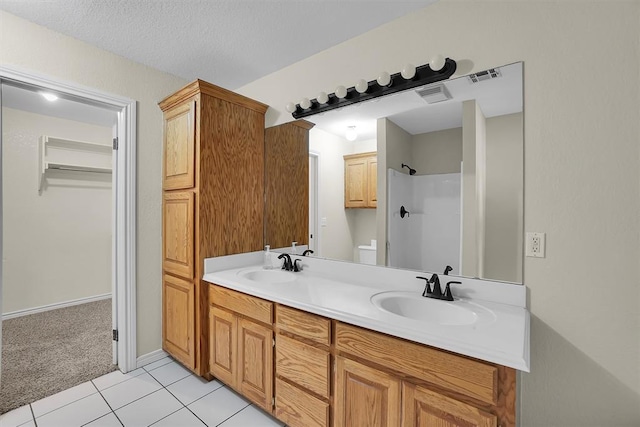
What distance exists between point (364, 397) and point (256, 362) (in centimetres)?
75

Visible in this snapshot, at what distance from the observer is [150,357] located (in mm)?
2414

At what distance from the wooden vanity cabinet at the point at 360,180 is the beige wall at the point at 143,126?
167 centimetres

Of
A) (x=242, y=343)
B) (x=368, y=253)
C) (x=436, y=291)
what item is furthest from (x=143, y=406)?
(x=436, y=291)

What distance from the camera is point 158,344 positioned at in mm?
2488

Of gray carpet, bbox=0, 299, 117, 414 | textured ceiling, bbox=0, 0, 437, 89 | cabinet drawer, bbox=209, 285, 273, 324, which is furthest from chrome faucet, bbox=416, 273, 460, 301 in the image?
gray carpet, bbox=0, 299, 117, 414

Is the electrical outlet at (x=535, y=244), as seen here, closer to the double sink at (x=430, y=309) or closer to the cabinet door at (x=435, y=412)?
the double sink at (x=430, y=309)

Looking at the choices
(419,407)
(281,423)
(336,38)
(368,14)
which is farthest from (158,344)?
(368,14)

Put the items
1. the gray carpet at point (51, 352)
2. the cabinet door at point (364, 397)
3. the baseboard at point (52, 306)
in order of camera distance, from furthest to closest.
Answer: the baseboard at point (52, 306) → the gray carpet at point (51, 352) → the cabinet door at point (364, 397)

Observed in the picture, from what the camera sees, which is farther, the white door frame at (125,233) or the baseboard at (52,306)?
the baseboard at (52,306)

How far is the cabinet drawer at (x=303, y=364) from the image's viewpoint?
4.63 ft

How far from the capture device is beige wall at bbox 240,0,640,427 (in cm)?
119

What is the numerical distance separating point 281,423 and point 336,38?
2534 mm

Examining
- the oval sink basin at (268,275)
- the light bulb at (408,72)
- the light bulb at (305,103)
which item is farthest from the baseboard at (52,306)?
the light bulb at (408,72)

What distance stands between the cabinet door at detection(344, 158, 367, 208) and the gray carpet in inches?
91.9
